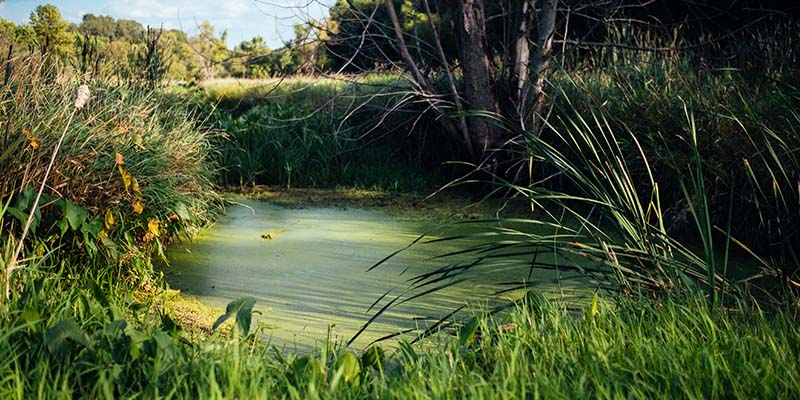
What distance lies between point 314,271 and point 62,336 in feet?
6.78

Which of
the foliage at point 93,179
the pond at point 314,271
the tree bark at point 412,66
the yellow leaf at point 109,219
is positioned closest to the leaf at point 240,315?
the pond at point 314,271

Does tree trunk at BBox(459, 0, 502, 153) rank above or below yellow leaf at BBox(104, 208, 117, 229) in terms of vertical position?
above

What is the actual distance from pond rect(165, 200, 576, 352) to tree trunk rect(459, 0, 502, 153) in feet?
4.17

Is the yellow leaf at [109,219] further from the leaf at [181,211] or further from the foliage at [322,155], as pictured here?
the foliage at [322,155]

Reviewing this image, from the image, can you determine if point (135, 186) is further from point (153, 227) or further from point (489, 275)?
point (489, 275)

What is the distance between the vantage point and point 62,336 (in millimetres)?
1880

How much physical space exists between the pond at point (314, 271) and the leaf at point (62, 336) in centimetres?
57

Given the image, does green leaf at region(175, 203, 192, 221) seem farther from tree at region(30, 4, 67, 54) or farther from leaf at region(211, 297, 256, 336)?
leaf at region(211, 297, 256, 336)

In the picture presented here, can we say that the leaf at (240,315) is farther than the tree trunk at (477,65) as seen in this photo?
No

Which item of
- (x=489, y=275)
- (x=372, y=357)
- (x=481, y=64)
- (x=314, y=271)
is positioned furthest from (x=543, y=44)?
(x=372, y=357)

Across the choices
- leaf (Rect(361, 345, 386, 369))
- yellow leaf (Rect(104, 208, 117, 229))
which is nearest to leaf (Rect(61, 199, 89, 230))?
Answer: yellow leaf (Rect(104, 208, 117, 229))

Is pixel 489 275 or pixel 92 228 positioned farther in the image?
pixel 489 275

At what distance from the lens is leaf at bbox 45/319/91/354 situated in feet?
6.13

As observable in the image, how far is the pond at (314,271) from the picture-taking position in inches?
120
